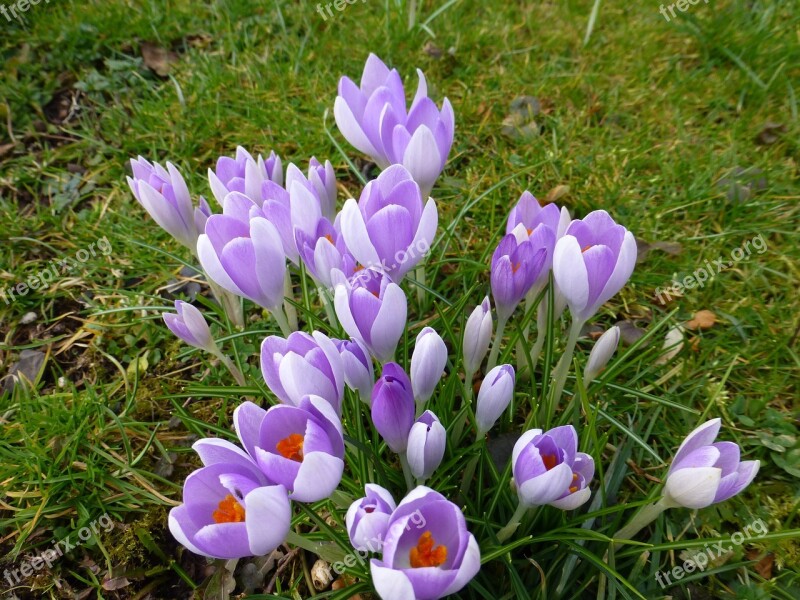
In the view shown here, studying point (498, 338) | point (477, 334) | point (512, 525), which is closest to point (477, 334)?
point (477, 334)

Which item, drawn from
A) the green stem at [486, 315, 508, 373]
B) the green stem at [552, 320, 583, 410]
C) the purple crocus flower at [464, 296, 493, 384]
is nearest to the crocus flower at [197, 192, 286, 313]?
the purple crocus flower at [464, 296, 493, 384]

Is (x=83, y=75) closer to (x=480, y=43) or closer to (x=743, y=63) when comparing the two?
(x=480, y=43)

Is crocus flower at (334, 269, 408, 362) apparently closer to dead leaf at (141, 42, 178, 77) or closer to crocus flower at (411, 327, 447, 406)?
crocus flower at (411, 327, 447, 406)

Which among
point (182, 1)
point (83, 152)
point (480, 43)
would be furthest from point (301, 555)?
point (182, 1)

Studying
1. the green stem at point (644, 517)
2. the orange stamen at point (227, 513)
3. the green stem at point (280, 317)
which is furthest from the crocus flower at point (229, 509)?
the green stem at point (644, 517)

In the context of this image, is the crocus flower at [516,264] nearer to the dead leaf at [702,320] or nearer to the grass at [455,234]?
the grass at [455,234]
